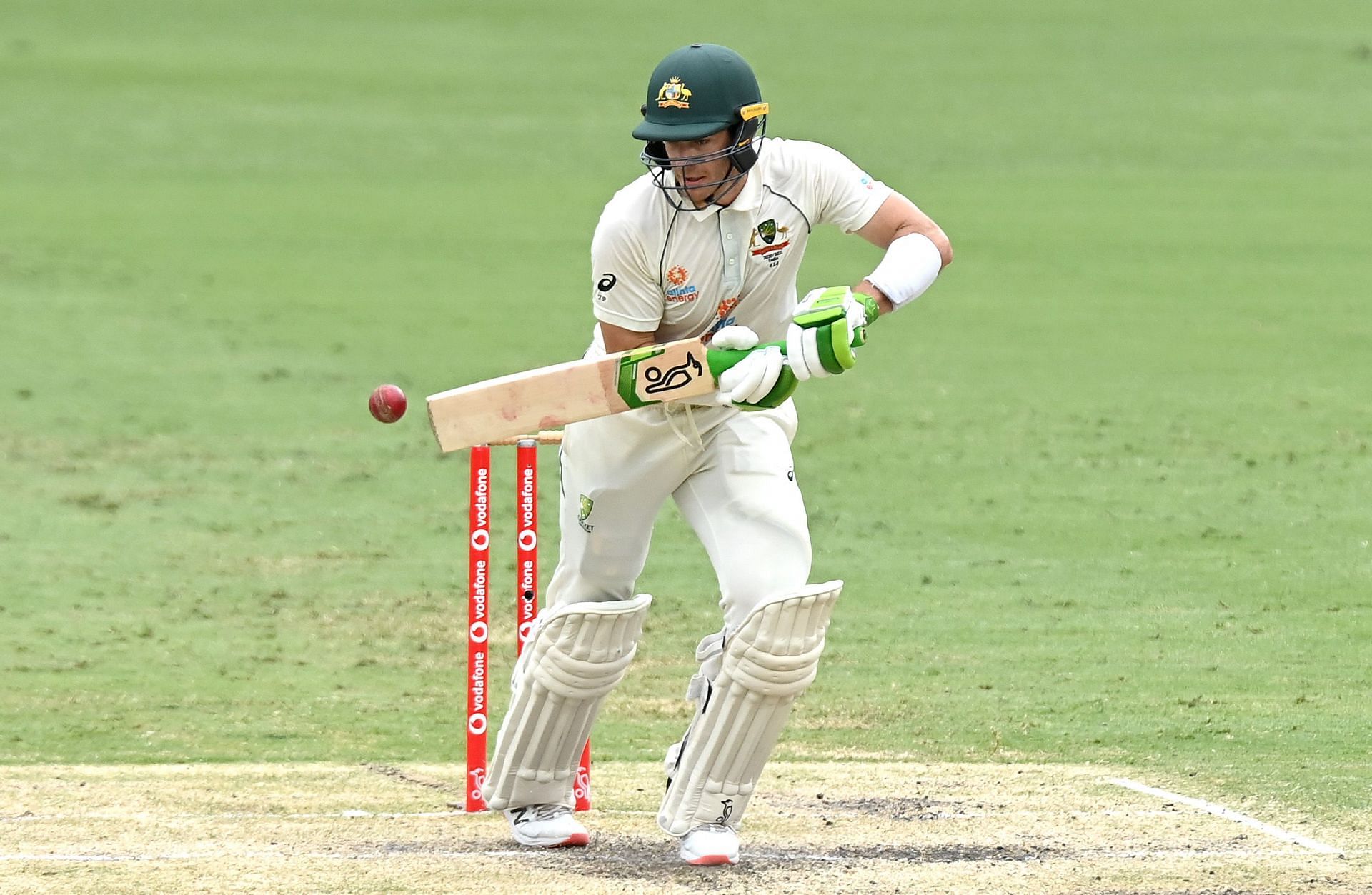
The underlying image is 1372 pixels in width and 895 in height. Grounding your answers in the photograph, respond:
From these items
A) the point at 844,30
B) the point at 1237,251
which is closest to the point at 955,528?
the point at 1237,251

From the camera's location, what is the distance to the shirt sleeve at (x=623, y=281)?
500 cm

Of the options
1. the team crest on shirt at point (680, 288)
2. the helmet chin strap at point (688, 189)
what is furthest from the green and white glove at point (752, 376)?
the helmet chin strap at point (688, 189)

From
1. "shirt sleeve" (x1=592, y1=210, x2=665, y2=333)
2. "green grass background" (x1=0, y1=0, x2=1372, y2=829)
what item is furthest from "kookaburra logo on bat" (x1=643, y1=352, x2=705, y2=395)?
"green grass background" (x1=0, y1=0, x2=1372, y2=829)

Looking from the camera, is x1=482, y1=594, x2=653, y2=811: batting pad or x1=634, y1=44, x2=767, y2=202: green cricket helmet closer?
x1=634, y1=44, x2=767, y2=202: green cricket helmet

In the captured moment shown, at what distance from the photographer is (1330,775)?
6.07 metres

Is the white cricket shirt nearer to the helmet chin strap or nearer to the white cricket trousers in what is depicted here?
the helmet chin strap

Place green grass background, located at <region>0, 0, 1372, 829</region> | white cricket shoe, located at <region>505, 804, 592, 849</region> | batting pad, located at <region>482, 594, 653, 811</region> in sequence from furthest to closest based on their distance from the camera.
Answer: green grass background, located at <region>0, 0, 1372, 829</region> → white cricket shoe, located at <region>505, 804, 592, 849</region> → batting pad, located at <region>482, 594, 653, 811</region>

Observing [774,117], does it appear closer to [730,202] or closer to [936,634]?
[936,634]

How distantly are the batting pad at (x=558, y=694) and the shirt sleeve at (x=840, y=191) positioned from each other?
1.06m

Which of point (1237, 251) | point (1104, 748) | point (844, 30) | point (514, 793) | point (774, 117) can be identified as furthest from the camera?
point (844, 30)

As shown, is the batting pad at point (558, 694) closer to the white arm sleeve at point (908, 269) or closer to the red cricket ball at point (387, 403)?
the red cricket ball at point (387, 403)

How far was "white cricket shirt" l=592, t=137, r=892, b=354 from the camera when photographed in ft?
16.4

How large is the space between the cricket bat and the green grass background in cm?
213

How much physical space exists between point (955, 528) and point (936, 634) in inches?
76.4
